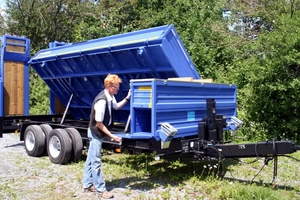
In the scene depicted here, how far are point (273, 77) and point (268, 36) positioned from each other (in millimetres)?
1079

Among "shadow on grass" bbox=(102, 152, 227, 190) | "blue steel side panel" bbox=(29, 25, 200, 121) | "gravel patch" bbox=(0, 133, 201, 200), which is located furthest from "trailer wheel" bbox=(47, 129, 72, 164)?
"blue steel side panel" bbox=(29, 25, 200, 121)

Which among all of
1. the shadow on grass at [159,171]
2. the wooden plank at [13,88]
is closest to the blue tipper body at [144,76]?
the wooden plank at [13,88]

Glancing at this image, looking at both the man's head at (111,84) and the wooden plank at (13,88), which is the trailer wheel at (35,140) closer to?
the wooden plank at (13,88)

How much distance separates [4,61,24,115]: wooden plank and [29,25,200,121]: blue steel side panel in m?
0.48

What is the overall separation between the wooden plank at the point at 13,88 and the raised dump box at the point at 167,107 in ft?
15.1

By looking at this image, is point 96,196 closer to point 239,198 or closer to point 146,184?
point 146,184

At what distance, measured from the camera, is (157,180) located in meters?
6.29

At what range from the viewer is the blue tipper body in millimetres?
5516

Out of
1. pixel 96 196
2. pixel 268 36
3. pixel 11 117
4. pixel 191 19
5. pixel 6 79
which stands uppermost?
pixel 191 19

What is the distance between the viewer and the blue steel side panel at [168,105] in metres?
5.36

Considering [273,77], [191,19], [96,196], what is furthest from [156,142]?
[191,19]

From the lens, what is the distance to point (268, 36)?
928cm

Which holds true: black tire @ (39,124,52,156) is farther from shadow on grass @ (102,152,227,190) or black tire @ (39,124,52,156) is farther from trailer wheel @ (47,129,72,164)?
shadow on grass @ (102,152,227,190)

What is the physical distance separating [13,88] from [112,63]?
136 inches
